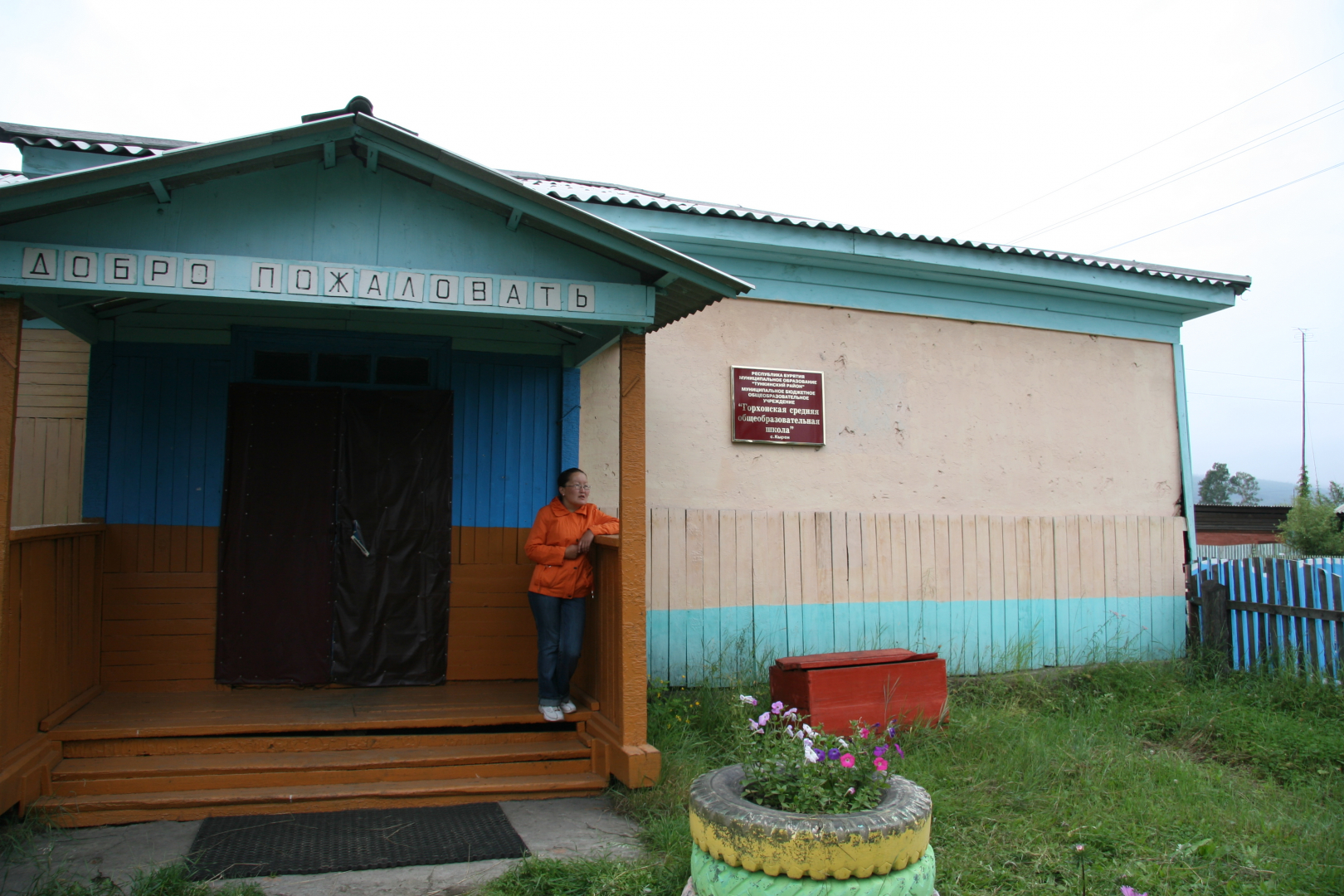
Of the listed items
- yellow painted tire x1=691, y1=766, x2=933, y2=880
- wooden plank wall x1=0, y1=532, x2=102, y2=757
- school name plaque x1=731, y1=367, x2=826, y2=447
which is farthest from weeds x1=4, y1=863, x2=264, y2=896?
school name plaque x1=731, y1=367, x2=826, y2=447

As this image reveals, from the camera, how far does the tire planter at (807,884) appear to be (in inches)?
120

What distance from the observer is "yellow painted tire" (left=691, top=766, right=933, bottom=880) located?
306 cm

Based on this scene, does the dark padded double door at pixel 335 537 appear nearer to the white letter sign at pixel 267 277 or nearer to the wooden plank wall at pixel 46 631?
the wooden plank wall at pixel 46 631

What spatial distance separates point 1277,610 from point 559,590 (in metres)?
6.42

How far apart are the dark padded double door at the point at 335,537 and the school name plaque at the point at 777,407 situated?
2.36m

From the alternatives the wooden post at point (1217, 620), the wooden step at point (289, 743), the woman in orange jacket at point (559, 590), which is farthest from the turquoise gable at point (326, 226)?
the wooden post at point (1217, 620)

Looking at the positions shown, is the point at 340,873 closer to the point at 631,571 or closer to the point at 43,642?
the point at 631,571

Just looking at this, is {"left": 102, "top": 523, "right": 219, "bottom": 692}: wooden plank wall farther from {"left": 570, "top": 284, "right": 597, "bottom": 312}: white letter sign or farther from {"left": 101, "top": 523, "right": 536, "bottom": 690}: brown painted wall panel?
{"left": 570, "top": 284, "right": 597, "bottom": 312}: white letter sign

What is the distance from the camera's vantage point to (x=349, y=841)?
14.7ft

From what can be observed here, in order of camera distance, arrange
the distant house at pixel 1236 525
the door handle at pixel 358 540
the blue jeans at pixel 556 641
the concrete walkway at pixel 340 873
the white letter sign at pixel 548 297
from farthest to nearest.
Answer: the distant house at pixel 1236 525, the door handle at pixel 358 540, the blue jeans at pixel 556 641, the white letter sign at pixel 548 297, the concrete walkway at pixel 340 873

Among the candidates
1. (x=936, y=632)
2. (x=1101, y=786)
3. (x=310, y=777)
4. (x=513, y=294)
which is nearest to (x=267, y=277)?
(x=513, y=294)

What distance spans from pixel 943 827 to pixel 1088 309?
598cm

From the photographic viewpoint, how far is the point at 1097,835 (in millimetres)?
4617

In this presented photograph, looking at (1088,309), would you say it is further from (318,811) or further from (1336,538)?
(1336,538)
